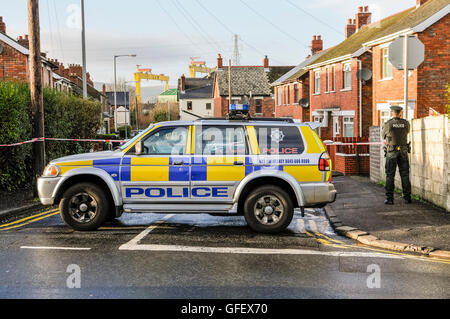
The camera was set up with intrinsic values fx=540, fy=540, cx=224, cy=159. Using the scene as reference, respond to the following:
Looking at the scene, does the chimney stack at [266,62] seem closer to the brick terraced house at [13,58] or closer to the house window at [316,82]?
the house window at [316,82]

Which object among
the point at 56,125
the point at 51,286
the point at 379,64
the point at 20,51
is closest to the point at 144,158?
the point at 51,286

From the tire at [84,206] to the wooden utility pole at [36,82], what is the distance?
4775 millimetres

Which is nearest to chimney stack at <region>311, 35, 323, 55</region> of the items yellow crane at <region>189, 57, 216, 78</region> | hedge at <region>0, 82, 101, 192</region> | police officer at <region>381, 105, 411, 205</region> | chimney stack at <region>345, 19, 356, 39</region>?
chimney stack at <region>345, 19, 356, 39</region>

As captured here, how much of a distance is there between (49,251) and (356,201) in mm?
7326

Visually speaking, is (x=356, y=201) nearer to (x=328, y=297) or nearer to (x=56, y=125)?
(x=328, y=297)

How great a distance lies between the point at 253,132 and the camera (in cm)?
884

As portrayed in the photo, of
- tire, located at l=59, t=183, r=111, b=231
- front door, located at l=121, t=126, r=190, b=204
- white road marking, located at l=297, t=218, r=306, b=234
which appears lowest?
white road marking, located at l=297, t=218, r=306, b=234

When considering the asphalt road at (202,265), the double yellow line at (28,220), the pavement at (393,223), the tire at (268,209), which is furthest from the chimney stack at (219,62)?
the tire at (268,209)

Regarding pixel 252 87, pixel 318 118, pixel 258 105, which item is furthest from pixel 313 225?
pixel 252 87

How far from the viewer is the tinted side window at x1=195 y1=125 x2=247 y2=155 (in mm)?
8773

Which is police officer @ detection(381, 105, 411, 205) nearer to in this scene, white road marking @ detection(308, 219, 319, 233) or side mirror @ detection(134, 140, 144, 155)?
white road marking @ detection(308, 219, 319, 233)

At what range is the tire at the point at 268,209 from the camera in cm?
862

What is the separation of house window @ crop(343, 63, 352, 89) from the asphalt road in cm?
2465

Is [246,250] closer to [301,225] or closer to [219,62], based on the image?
[301,225]
